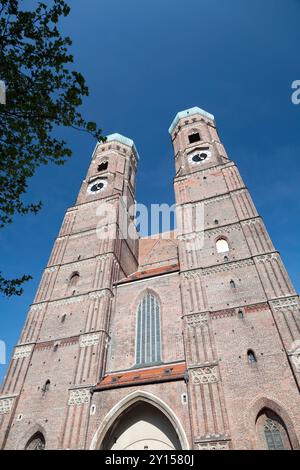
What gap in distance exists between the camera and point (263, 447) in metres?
12.7

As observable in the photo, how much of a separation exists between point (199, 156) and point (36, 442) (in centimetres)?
2491

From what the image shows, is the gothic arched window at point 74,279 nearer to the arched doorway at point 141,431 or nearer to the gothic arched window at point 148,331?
the gothic arched window at point 148,331

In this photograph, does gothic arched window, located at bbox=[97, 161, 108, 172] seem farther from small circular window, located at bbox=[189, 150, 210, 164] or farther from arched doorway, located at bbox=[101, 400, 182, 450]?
arched doorway, located at bbox=[101, 400, 182, 450]

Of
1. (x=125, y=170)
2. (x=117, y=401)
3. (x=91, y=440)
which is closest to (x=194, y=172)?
(x=125, y=170)

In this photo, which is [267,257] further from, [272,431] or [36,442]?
[36,442]

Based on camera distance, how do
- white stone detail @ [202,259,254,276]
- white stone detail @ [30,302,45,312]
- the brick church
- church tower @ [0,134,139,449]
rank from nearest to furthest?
the brick church
church tower @ [0,134,139,449]
white stone detail @ [202,259,254,276]
white stone detail @ [30,302,45,312]

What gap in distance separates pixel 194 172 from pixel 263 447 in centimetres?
2053

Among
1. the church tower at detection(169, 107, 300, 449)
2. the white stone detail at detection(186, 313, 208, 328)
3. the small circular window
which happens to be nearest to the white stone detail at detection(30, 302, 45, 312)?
the church tower at detection(169, 107, 300, 449)

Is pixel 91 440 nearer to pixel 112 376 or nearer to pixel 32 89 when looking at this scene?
Answer: pixel 112 376

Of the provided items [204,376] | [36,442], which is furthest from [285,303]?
[36,442]

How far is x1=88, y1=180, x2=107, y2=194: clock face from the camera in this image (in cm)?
3241

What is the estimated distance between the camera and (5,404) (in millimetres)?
17422

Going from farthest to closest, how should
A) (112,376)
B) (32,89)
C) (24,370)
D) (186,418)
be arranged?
1. (24,370)
2. (112,376)
3. (186,418)
4. (32,89)

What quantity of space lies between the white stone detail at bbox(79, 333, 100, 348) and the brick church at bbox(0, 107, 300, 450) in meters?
0.06
